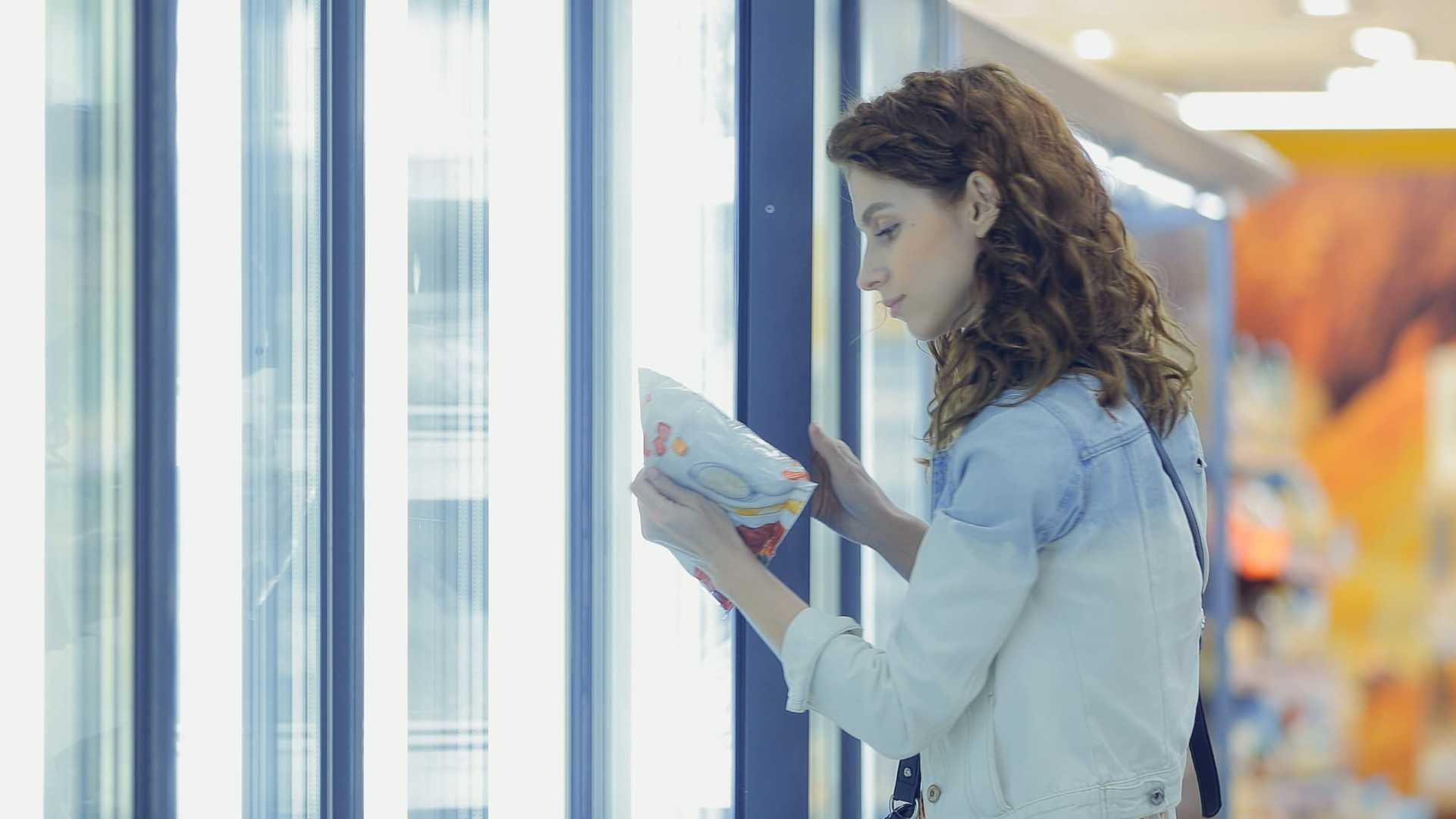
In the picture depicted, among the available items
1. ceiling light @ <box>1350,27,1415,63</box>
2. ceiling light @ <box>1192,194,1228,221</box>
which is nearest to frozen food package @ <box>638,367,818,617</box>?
ceiling light @ <box>1192,194,1228,221</box>

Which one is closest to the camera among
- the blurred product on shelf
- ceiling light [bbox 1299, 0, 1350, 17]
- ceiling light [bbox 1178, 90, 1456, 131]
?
ceiling light [bbox 1299, 0, 1350, 17]

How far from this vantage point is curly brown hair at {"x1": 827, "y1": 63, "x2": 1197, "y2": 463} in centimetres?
88

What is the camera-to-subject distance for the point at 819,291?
132 cm

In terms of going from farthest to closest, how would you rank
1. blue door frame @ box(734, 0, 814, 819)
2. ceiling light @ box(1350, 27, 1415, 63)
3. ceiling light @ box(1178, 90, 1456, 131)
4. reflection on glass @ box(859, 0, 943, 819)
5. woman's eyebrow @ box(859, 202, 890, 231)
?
ceiling light @ box(1178, 90, 1456, 131), ceiling light @ box(1350, 27, 1415, 63), reflection on glass @ box(859, 0, 943, 819), blue door frame @ box(734, 0, 814, 819), woman's eyebrow @ box(859, 202, 890, 231)

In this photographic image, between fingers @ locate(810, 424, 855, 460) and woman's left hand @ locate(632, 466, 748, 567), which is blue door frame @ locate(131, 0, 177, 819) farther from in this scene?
fingers @ locate(810, 424, 855, 460)

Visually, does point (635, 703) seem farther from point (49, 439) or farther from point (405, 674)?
point (49, 439)

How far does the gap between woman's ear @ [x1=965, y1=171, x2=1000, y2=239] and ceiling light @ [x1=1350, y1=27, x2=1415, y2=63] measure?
9.73 feet

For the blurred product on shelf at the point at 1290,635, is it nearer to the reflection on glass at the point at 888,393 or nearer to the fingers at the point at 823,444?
the reflection on glass at the point at 888,393

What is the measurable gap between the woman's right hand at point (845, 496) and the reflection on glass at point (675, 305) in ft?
0.38

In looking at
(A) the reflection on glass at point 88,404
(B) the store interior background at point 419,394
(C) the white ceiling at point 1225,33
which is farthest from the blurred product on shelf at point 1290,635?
(A) the reflection on glass at point 88,404

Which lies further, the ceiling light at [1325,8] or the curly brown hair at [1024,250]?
the ceiling light at [1325,8]

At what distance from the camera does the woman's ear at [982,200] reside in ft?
2.93

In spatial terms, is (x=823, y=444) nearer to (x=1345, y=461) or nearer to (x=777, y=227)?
(x=777, y=227)
